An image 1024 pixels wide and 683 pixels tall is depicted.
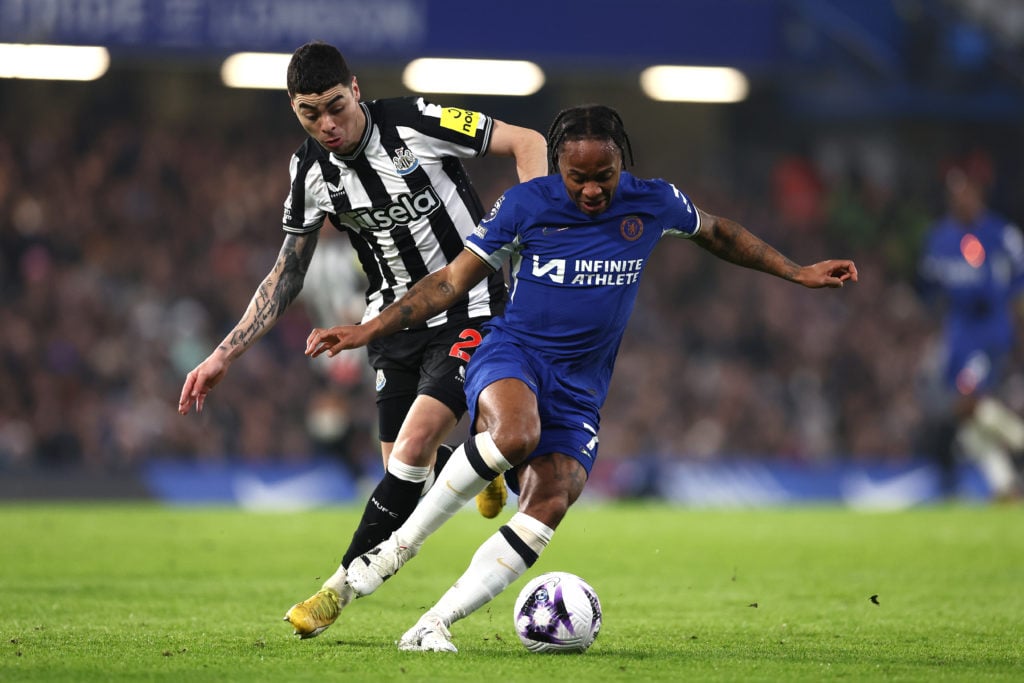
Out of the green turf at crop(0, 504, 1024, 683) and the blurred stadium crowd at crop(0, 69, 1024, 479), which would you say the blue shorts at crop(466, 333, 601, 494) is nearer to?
the green turf at crop(0, 504, 1024, 683)

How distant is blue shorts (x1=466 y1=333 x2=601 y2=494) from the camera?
5.89 metres

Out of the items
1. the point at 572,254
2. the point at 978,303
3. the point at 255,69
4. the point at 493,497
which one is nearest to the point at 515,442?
the point at 572,254

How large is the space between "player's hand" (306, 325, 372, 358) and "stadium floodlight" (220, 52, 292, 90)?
1381 cm

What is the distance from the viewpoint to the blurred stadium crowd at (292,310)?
17812 mm

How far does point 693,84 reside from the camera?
2186cm

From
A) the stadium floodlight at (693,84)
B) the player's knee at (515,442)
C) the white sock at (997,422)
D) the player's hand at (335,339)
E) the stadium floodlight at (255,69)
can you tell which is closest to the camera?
the player's hand at (335,339)

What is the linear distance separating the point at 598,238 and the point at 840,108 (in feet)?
60.6

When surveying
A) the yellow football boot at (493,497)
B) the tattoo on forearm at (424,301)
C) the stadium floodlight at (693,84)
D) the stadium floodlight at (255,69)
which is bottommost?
the yellow football boot at (493,497)

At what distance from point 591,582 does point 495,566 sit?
3381mm

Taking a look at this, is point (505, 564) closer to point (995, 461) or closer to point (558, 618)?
point (558, 618)

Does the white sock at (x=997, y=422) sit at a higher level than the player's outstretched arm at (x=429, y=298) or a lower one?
lower

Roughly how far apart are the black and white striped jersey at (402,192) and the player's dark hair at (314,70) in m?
0.39

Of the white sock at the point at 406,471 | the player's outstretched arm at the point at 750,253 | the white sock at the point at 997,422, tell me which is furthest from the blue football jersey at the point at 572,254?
the white sock at the point at 997,422

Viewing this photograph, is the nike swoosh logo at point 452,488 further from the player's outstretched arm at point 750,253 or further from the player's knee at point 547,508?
the player's outstretched arm at point 750,253
